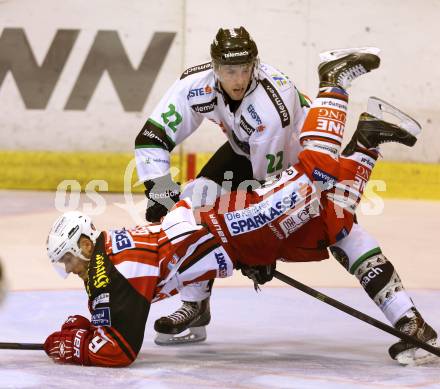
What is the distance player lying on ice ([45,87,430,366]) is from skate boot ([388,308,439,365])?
0.01 meters

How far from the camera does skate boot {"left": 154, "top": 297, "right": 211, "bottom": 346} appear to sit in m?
4.79

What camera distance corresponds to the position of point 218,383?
396 centimetres

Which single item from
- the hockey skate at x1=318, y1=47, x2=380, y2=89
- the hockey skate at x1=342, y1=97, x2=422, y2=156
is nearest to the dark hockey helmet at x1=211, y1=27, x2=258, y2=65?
the hockey skate at x1=318, y1=47, x2=380, y2=89

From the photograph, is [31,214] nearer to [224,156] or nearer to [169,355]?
[224,156]

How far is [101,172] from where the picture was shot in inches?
348

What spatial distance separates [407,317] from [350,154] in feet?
2.18

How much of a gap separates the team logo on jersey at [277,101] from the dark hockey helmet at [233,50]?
20 cm

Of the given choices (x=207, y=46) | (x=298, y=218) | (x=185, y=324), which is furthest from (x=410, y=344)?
(x=207, y=46)

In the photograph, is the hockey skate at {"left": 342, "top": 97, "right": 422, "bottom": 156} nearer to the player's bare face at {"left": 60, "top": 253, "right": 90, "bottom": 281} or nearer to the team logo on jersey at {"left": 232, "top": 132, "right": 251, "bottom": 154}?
the team logo on jersey at {"left": 232, "top": 132, "right": 251, "bottom": 154}

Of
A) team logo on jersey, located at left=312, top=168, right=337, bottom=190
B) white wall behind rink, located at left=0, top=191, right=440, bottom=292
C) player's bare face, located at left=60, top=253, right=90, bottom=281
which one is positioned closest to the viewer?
player's bare face, located at left=60, top=253, right=90, bottom=281

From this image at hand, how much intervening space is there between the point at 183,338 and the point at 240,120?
95 centimetres

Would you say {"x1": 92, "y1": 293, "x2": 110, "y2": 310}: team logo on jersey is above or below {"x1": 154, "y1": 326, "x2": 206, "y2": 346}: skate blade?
above

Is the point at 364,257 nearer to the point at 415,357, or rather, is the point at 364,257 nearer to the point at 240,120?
the point at 415,357

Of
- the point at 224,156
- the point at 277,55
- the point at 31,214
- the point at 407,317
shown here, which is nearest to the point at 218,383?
the point at 407,317
